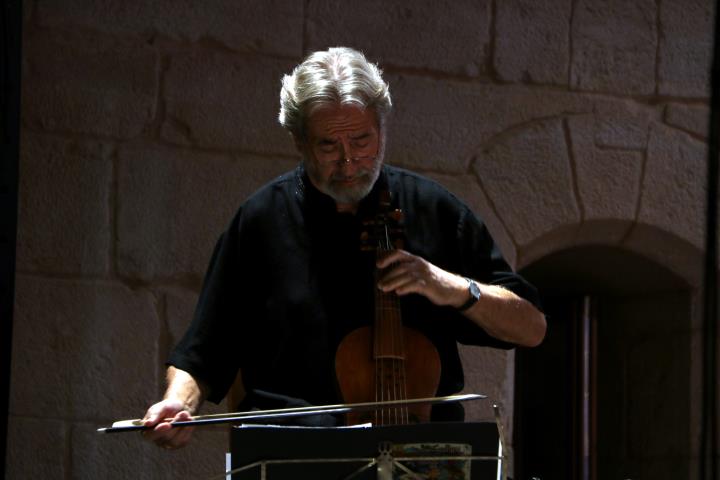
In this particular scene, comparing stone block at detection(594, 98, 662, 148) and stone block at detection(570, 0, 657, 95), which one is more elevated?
stone block at detection(570, 0, 657, 95)

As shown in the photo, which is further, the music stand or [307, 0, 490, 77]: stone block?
[307, 0, 490, 77]: stone block

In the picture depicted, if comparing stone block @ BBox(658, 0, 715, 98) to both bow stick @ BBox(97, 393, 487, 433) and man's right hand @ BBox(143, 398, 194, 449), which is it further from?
man's right hand @ BBox(143, 398, 194, 449)

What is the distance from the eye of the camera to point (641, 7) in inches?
180

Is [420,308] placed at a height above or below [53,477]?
above

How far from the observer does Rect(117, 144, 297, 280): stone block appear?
4027 mm

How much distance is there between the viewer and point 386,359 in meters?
2.73

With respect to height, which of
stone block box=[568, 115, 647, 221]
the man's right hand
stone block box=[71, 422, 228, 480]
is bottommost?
stone block box=[71, 422, 228, 480]

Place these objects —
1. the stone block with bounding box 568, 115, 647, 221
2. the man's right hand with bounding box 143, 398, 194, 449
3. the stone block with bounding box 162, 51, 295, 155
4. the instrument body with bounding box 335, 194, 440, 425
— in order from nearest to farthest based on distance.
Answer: the man's right hand with bounding box 143, 398, 194, 449, the instrument body with bounding box 335, 194, 440, 425, the stone block with bounding box 162, 51, 295, 155, the stone block with bounding box 568, 115, 647, 221

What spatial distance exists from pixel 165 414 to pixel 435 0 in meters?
2.24

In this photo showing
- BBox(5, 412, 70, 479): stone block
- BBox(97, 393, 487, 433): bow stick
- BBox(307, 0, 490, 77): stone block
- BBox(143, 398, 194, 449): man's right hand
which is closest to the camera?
BBox(97, 393, 487, 433): bow stick

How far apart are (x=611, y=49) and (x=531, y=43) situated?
0.30 meters

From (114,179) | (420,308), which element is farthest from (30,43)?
(420,308)

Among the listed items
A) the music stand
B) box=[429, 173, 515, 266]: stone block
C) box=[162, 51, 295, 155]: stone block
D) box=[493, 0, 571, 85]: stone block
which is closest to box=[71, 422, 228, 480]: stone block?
box=[162, 51, 295, 155]: stone block

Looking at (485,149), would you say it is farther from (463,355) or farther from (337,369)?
(337,369)
